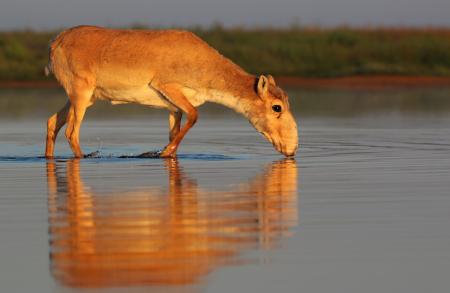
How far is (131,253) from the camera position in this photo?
28.0 ft

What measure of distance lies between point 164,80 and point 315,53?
102ft

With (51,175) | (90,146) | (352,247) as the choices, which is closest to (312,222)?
(352,247)

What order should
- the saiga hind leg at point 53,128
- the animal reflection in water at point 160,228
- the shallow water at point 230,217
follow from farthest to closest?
the saiga hind leg at point 53,128, the animal reflection in water at point 160,228, the shallow water at point 230,217

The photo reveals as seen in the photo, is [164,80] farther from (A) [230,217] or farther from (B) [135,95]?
(A) [230,217]

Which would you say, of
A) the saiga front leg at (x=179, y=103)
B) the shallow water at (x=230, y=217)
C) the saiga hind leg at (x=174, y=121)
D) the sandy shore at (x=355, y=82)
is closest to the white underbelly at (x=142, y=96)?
the saiga front leg at (x=179, y=103)

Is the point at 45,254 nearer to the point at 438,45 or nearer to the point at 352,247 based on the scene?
the point at 352,247

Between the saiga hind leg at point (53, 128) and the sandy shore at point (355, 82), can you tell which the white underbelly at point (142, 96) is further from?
the sandy shore at point (355, 82)

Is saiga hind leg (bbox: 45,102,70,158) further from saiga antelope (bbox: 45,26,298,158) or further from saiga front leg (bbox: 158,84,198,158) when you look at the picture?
saiga front leg (bbox: 158,84,198,158)

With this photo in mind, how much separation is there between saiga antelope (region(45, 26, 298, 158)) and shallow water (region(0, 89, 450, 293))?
49 centimetres

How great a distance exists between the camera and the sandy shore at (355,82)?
40656 mm

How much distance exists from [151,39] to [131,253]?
874 centimetres

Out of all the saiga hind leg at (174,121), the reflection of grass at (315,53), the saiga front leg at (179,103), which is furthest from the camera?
the reflection of grass at (315,53)

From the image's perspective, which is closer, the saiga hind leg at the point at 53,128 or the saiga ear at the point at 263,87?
the saiga ear at the point at 263,87

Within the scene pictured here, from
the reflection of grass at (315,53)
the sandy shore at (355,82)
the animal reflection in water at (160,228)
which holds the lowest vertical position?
the animal reflection in water at (160,228)
